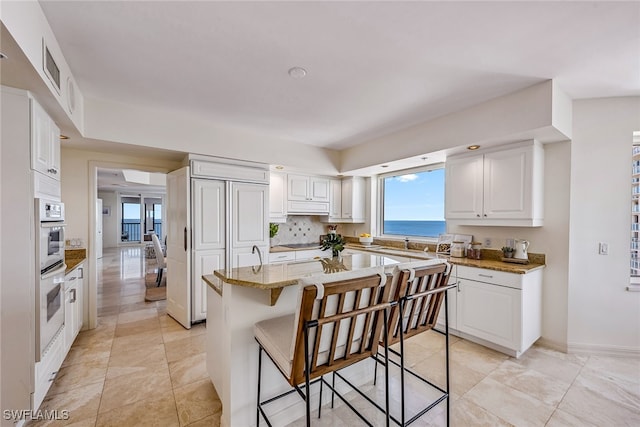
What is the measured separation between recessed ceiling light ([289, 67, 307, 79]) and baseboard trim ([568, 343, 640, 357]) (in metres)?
3.64

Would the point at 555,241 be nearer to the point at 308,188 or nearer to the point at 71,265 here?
the point at 308,188

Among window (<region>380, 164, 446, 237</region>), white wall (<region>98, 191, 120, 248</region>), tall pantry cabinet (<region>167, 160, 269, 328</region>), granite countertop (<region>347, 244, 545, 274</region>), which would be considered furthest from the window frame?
white wall (<region>98, 191, 120, 248</region>)

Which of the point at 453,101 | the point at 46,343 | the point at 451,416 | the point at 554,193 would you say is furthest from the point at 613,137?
the point at 46,343

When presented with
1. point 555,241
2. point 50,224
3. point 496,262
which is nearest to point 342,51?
point 50,224

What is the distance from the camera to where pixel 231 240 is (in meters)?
3.53

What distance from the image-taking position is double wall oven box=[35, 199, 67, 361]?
1.68 metres

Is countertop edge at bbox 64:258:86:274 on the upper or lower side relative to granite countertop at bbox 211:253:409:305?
lower

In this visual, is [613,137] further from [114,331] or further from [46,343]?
[114,331]

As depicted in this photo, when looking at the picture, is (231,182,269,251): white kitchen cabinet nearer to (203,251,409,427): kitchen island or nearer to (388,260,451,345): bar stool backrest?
(203,251,409,427): kitchen island

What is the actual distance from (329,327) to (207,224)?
2.54m

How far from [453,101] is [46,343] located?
3.84 metres

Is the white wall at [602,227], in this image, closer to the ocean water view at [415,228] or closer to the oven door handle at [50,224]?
the ocean water view at [415,228]

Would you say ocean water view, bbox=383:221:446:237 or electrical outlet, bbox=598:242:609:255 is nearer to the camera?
electrical outlet, bbox=598:242:609:255

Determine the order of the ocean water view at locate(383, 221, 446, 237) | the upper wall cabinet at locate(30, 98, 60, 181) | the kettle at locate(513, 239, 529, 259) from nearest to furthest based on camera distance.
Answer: the upper wall cabinet at locate(30, 98, 60, 181), the kettle at locate(513, 239, 529, 259), the ocean water view at locate(383, 221, 446, 237)
